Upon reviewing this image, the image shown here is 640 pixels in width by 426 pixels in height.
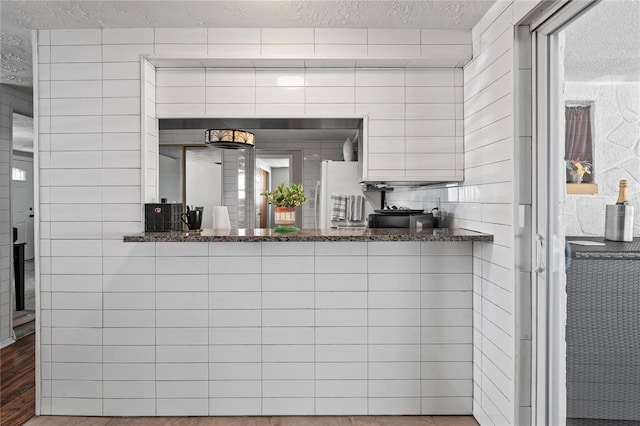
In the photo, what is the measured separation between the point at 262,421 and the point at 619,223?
2154 mm

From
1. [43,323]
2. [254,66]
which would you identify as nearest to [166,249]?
[43,323]

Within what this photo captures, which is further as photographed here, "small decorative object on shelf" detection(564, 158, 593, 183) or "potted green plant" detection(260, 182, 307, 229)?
"potted green plant" detection(260, 182, 307, 229)

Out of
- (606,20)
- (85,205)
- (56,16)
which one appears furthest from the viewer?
(85,205)

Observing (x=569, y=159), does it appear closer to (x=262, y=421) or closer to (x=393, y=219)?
(x=393, y=219)

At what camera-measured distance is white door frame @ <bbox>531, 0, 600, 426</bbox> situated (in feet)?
6.49

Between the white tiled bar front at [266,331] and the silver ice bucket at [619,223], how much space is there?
3.60ft

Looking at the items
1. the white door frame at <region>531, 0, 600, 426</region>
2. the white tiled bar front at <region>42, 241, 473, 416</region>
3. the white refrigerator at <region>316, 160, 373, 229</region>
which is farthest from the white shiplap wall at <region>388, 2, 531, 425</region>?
the white refrigerator at <region>316, 160, 373, 229</region>

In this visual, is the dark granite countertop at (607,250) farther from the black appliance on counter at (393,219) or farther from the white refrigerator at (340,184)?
the white refrigerator at (340,184)

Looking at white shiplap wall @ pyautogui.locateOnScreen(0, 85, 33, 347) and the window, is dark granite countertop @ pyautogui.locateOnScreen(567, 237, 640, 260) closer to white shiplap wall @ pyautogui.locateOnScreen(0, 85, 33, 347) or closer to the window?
white shiplap wall @ pyautogui.locateOnScreen(0, 85, 33, 347)

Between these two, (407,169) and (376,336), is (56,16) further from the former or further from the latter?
(376,336)

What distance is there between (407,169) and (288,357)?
55.0 inches

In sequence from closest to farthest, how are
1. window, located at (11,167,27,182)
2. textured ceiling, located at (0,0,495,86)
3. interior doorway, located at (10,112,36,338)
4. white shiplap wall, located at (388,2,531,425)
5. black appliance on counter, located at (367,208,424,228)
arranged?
white shiplap wall, located at (388,2,531,425)
textured ceiling, located at (0,0,495,86)
black appliance on counter, located at (367,208,424,228)
interior doorway, located at (10,112,36,338)
window, located at (11,167,27,182)

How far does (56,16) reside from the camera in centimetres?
248

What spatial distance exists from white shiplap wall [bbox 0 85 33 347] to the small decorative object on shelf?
438cm
